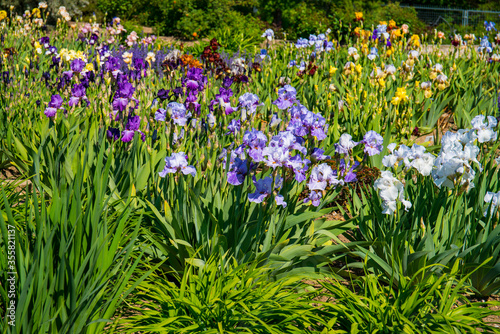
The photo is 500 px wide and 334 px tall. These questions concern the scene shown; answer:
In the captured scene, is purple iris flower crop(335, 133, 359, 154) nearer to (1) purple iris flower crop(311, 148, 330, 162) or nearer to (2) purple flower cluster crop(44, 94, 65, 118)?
(1) purple iris flower crop(311, 148, 330, 162)

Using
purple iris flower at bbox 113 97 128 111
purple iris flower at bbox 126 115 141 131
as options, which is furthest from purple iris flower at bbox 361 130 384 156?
purple iris flower at bbox 113 97 128 111

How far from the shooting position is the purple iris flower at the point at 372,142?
8.13 feet

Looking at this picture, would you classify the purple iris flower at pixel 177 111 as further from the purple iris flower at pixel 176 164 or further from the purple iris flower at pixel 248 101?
the purple iris flower at pixel 176 164

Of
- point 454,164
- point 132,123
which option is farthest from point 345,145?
point 132,123

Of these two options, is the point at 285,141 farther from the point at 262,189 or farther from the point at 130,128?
the point at 130,128

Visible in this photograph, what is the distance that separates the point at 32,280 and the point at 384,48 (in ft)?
19.9

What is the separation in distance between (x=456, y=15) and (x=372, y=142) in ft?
61.9

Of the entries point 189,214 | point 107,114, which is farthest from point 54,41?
point 189,214

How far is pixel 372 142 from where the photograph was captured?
2.54 metres

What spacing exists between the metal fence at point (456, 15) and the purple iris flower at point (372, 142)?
17.0 m

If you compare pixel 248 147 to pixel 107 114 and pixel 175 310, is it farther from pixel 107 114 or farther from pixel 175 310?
pixel 107 114

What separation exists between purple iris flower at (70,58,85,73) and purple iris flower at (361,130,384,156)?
8.73 feet

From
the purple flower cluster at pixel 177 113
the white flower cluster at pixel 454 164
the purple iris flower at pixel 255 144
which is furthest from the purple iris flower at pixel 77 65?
the white flower cluster at pixel 454 164

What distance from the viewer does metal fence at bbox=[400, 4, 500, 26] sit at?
1759cm
